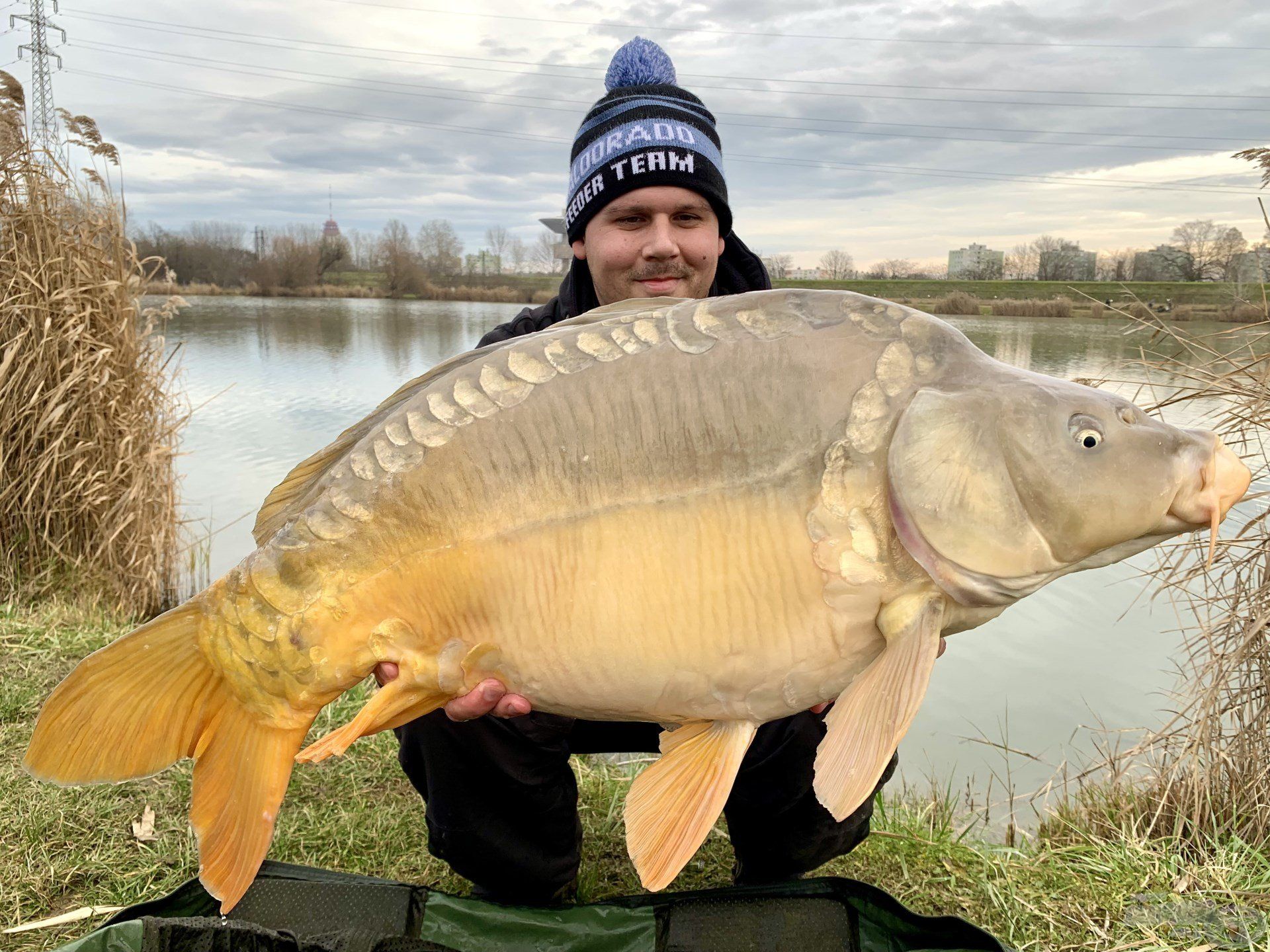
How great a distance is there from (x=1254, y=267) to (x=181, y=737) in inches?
92.2

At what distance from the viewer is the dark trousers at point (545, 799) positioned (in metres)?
1.68

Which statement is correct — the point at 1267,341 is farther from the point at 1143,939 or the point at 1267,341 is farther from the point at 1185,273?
the point at 1185,273

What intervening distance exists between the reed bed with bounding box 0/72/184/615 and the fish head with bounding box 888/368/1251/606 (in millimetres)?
3252

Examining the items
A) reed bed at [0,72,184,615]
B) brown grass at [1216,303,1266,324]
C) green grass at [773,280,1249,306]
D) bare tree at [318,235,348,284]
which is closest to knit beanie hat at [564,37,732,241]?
green grass at [773,280,1249,306]

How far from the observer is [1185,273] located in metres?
4.46

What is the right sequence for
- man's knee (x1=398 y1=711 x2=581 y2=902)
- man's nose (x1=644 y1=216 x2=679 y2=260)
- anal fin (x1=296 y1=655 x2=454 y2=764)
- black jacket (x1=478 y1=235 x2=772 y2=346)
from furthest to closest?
1. black jacket (x1=478 y1=235 x2=772 y2=346)
2. man's nose (x1=644 y1=216 x2=679 y2=260)
3. man's knee (x1=398 y1=711 x2=581 y2=902)
4. anal fin (x1=296 y1=655 x2=454 y2=764)

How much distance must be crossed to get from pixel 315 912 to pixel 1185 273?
4.66m

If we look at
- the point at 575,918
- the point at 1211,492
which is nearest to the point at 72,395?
the point at 575,918

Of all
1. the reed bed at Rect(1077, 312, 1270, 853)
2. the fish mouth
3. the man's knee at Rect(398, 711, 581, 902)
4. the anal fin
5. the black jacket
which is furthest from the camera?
the black jacket

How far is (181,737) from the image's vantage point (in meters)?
1.18

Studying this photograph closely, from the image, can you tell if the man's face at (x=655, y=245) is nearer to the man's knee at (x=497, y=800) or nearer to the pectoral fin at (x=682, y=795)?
the man's knee at (x=497, y=800)

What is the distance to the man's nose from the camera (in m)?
2.08

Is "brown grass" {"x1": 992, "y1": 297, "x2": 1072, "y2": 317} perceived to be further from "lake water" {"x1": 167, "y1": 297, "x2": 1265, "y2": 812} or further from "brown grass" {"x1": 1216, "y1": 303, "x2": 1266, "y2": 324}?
"brown grass" {"x1": 1216, "y1": 303, "x2": 1266, "y2": 324}

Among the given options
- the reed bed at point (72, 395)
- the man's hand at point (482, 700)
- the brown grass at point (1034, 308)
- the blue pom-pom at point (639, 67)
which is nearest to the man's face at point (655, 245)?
the blue pom-pom at point (639, 67)
